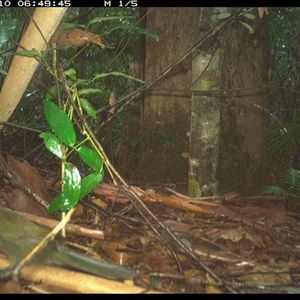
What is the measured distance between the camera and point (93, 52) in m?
5.16

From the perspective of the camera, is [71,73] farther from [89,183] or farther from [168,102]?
[168,102]

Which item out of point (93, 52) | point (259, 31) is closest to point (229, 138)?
point (259, 31)

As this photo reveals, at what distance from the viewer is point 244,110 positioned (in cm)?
328

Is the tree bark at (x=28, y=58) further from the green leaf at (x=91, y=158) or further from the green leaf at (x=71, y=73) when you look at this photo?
the green leaf at (x=91, y=158)

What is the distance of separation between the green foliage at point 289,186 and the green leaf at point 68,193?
1667 millimetres

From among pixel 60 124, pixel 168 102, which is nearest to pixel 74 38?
pixel 60 124

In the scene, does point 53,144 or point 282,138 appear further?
point 282,138

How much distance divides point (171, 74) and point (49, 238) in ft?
6.53

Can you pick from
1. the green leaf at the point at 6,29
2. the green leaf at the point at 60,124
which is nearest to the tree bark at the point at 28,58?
the green leaf at the point at 6,29

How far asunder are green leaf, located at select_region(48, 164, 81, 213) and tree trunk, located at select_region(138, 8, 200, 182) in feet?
5.19

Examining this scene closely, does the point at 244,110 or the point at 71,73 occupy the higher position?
the point at 71,73

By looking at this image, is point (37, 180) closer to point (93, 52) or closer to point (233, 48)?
point (233, 48)

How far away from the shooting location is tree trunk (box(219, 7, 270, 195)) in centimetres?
319

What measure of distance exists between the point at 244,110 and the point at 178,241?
1.79 meters
